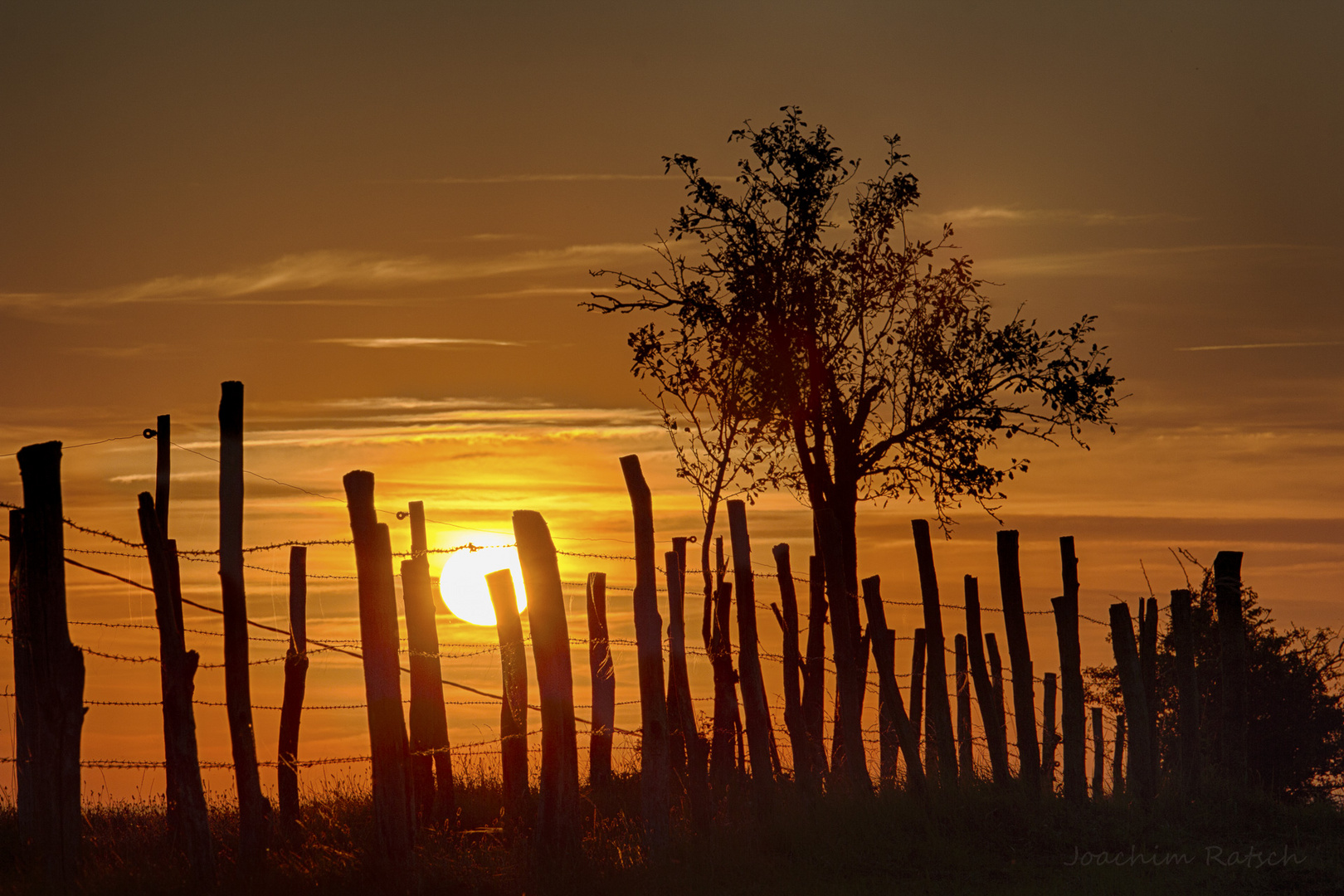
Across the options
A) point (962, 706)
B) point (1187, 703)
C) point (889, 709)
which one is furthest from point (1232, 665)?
point (889, 709)

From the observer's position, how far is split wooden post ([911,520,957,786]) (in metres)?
14.8

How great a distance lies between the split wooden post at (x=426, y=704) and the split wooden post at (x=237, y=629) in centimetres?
152

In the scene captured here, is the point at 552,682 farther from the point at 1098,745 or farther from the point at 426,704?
the point at 1098,745

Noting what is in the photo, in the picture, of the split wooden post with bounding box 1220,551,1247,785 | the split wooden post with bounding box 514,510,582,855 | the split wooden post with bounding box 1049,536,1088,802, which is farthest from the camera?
the split wooden post with bounding box 1220,551,1247,785

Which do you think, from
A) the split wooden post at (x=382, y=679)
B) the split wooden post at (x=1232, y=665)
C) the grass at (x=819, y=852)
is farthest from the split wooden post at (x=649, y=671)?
the split wooden post at (x=1232, y=665)

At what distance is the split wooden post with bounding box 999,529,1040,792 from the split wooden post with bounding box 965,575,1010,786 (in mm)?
231

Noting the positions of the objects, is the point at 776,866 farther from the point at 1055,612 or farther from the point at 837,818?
the point at 1055,612

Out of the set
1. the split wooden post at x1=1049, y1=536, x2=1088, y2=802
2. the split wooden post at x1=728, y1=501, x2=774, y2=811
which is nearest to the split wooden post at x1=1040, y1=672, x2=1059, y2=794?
the split wooden post at x1=1049, y1=536, x2=1088, y2=802

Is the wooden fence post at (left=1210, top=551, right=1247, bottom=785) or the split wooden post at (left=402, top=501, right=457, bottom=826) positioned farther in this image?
the wooden fence post at (left=1210, top=551, right=1247, bottom=785)

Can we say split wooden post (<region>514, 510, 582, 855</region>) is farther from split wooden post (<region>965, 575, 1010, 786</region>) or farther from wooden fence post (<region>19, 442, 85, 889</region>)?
split wooden post (<region>965, 575, 1010, 786</region>)

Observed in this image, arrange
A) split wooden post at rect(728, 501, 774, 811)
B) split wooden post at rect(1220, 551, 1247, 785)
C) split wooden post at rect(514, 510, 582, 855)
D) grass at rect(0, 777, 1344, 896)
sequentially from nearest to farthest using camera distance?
grass at rect(0, 777, 1344, 896)
split wooden post at rect(514, 510, 582, 855)
split wooden post at rect(728, 501, 774, 811)
split wooden post at rect(1220, 551, 1247, 785)

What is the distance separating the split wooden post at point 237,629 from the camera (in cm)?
1130

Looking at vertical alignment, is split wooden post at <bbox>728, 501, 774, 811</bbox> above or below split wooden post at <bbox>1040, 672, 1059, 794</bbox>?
above

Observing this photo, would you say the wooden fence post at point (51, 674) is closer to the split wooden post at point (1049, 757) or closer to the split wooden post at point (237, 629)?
the split wooden post at point (237, 629)
